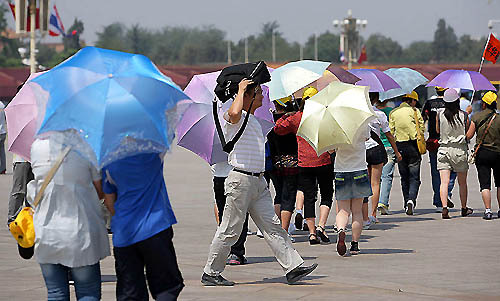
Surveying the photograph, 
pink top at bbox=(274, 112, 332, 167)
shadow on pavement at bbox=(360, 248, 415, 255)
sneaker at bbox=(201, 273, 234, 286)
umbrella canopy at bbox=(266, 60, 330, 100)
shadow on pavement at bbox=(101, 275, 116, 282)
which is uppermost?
umbrella canopy at bbox=(266, 60, 330, 100)

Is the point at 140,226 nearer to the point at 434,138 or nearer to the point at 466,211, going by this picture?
the point at 466,211

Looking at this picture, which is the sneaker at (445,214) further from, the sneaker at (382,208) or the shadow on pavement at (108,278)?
the shadow on pavement at (108,278)

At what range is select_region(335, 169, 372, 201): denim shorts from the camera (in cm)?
964

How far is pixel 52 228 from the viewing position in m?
5.28

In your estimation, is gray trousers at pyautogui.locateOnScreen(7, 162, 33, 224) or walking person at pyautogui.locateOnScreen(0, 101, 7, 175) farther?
walking person at pyautogui.locateOnScreen(0, 101, 7, 175)

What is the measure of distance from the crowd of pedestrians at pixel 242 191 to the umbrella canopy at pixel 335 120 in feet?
0.64

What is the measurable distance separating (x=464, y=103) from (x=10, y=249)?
49.6ft

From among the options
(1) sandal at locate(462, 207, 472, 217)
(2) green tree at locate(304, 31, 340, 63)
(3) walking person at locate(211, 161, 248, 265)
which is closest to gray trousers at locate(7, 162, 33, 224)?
(3) walking person at locate(211, 161, 248, 265)

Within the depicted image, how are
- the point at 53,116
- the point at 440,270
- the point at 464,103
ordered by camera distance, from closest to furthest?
the point at 53,116 → the point at 440,270 → the point at 464,103

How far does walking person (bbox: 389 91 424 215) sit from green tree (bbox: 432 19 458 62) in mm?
158769

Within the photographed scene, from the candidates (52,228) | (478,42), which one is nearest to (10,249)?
(52,228)

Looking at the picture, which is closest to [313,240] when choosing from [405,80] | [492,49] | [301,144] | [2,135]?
[301,144]

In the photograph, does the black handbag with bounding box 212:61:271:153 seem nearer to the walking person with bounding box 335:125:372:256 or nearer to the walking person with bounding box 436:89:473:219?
the walking person with bounding box 335:125:372:256

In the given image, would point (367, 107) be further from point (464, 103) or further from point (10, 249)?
point (464, 103)
